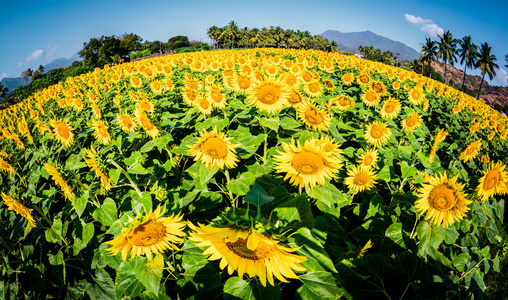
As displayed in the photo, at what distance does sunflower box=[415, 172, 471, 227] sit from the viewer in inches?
80.3

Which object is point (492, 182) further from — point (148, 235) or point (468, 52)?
point (468, 52)

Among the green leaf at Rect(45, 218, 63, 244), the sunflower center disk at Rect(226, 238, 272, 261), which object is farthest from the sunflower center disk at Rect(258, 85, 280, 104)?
the green leaf at Rect(45, 218, 63, 244)

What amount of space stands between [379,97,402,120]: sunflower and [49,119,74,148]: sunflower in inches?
223

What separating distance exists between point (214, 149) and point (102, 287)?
5.90ft

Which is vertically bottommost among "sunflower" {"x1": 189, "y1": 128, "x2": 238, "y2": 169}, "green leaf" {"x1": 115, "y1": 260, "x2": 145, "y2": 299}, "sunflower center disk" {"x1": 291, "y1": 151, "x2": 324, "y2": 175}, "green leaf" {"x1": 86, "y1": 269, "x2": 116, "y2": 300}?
"green leaf" {"x1": 86, "y1": 269, "x2": 116, "y2": 300}

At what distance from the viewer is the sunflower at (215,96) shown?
3531 mm

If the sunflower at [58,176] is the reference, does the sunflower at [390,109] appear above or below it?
above

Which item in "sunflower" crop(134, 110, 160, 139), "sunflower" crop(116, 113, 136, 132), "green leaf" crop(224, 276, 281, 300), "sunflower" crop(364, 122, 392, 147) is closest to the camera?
"green leaf" crop(224, 276, 281, 300)

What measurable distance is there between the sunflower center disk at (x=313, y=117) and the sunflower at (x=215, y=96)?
1.52m

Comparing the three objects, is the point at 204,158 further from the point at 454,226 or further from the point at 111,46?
the point at 111,46

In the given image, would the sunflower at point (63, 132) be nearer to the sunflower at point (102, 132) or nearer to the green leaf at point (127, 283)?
the sunflower at point (102, 132)

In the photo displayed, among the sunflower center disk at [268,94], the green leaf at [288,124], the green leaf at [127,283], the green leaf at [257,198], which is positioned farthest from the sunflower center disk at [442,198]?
the green leaf at [127,283]

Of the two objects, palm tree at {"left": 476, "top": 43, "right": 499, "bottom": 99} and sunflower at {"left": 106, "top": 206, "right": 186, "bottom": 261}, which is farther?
palm tree at {"left": 476, "top": 43, "right": 499, "bottom": 99}

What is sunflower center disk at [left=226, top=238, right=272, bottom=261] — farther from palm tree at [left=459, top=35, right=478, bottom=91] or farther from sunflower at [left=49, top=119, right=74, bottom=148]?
palm tree at [left=459, top=35, right=478, bottom=91]
